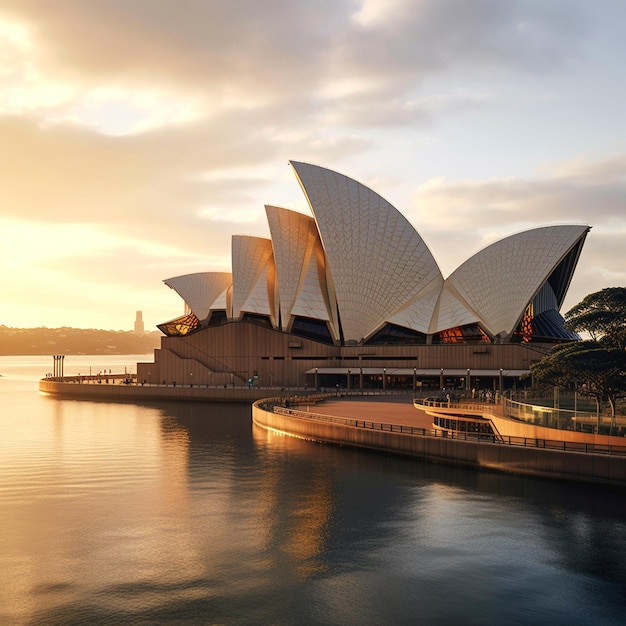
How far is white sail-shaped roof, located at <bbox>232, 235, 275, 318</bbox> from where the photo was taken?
235 ft

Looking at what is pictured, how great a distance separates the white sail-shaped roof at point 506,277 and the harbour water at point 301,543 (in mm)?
35866

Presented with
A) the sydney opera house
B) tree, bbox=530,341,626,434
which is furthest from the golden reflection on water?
the sydney opera house

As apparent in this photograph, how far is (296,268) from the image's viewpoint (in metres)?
70.2

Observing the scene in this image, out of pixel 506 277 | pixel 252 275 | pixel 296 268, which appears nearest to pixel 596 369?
pixel 506 277

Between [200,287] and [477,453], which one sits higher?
[200,287]

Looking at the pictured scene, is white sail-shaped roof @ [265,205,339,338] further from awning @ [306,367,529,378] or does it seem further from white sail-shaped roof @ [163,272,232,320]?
white sail-shaped roof @ [163,272,232,320]

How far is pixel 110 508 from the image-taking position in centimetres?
2289

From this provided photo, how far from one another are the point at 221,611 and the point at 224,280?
220ft

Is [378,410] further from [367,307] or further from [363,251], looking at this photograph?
[363,251]

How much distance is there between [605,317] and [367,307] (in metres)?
36.9

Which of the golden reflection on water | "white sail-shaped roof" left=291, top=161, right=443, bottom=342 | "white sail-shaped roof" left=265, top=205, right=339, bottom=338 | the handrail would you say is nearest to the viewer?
the golden reflection on water

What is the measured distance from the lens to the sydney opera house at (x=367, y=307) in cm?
6384

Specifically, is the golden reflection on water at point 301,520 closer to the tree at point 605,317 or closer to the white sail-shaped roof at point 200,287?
the tree at point 605,317

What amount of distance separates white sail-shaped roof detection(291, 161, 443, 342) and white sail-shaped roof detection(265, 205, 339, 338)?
2929 mm
